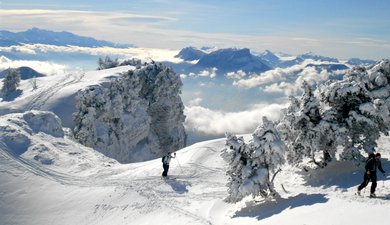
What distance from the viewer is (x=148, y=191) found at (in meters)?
29.3

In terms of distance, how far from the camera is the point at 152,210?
25.9 metres

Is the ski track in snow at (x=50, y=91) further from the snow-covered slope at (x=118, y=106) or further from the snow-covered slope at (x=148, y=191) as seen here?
the snow-covered slope at (x=148, y=191)

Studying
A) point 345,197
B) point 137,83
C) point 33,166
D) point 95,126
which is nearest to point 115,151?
point 95,126

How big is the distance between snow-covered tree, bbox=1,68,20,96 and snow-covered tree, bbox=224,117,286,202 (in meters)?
97.6

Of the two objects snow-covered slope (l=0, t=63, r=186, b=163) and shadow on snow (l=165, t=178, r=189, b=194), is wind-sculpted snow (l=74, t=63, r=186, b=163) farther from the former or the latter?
shadow on snow (l=165, t=178, r=189, b=194)

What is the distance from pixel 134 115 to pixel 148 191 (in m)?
71.1

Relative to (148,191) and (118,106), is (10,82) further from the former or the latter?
(148,191)

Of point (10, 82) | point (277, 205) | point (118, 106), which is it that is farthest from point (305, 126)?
point (10, 82)

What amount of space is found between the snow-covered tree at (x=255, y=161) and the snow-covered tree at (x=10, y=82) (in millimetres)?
97631

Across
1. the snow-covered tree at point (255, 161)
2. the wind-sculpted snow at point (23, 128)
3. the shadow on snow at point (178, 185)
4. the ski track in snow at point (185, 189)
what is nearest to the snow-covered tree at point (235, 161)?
the snow-covered tree at point (255, 161)

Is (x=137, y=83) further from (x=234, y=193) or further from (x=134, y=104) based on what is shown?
(x=234, y=193)

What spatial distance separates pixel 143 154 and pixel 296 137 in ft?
253

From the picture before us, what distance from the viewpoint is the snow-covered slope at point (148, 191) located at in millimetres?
20000

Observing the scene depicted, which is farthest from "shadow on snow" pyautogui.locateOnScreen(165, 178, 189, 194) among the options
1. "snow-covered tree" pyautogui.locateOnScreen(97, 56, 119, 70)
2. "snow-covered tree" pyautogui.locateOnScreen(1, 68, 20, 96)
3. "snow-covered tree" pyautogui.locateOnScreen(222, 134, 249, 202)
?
"snow-covered tree" pyautogui.locateOnScreen(97, 56, 119, 70)
